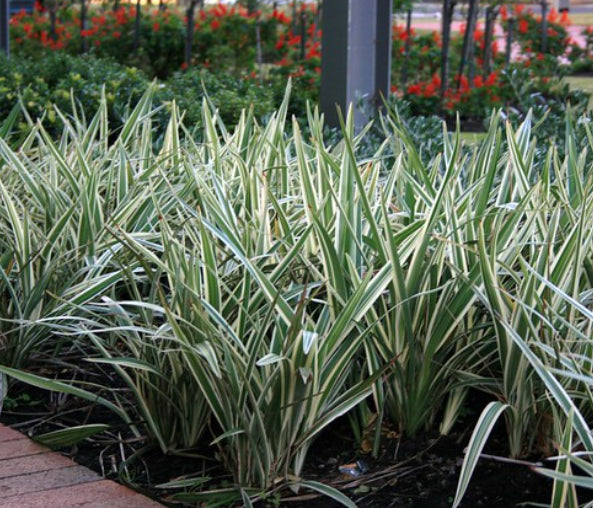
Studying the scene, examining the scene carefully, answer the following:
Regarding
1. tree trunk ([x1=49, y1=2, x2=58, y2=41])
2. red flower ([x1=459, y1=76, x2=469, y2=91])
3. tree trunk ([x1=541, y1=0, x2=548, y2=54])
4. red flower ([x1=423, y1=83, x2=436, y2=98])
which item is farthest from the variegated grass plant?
tree trunk ([x1=49, y1=2, x2=58, y2=41])

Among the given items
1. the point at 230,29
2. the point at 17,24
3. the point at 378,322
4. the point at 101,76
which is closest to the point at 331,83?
the point at 101,76

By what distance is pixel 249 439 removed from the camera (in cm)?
212

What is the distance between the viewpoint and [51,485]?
2.22 metres

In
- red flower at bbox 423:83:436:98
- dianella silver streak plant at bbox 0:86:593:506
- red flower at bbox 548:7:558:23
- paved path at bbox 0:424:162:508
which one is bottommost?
paved path at bbox 0:424:162:508

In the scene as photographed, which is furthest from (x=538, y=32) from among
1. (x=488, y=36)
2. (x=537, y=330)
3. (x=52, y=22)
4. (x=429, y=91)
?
(x=537, y=330)

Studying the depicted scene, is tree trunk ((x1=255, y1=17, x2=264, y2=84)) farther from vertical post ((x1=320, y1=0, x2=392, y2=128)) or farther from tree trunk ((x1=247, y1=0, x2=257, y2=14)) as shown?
vertical post ((x1=320, y1=0, x2=392, y2=128))

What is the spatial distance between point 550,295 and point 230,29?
30.0 feet

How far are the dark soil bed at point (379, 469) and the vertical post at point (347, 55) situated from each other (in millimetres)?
3326

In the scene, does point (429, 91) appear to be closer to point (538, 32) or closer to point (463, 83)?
point (463, 83)

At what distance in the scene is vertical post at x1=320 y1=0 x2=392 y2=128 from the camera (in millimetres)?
5574

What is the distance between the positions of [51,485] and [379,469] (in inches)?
29.9

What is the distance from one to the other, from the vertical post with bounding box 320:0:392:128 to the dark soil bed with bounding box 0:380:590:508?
333 centimetres

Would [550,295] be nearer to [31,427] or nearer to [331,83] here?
[31,427]

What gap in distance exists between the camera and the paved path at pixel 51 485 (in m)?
2.13
